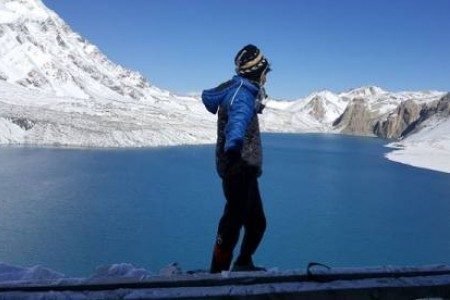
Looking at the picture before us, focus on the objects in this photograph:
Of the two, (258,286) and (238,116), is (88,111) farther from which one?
(258,286)

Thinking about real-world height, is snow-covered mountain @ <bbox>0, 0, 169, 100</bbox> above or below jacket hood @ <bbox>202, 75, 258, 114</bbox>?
above

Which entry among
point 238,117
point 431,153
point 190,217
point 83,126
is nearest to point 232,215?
point 238,117

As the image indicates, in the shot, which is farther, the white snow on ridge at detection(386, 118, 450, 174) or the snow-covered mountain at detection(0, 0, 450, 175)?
the snow-covered mountain at detection(0, 0, 450, 175)

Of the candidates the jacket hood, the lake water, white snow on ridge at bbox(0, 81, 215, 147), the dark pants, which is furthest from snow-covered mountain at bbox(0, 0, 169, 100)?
the dark pants

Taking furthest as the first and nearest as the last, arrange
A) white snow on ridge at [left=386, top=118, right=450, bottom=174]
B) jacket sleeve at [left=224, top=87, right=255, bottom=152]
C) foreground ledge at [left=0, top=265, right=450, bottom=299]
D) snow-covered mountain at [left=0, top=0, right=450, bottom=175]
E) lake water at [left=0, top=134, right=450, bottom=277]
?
1. snow-covered mountain at [left=0, top=0, right=450, bottom=175]
2. white snow on ridge at [left=386, top=118, right=450, bottom=174]
3. lake water at [left=0, top=134, right=450, bottom=277]
4. jacket sleeve at [left=224, top=87, right=255, bottom=152]
5. foreground ledge at [left=0, top=265, right=450, bottom=299]

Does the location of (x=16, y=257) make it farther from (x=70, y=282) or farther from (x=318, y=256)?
(x=70, y=282)

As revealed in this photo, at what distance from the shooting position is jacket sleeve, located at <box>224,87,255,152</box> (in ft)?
12.0

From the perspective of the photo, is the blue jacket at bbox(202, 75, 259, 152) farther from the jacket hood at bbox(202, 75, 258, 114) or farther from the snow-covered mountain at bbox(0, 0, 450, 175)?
the snow-covered mountain at bbox(0, 0, 450, 175)

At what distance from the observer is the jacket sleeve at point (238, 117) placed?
12.0 feet

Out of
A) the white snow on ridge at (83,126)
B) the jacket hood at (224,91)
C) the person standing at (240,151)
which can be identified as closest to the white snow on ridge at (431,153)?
the white snow on ridge at (83,126)

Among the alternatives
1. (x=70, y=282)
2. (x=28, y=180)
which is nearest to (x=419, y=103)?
(x=28, y=180)

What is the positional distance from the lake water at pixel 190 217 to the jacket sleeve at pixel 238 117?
1386cm

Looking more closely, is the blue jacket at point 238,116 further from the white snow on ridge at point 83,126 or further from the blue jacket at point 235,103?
the white snow on ridge at point 83,126

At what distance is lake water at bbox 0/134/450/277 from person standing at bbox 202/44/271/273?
1341 cm
